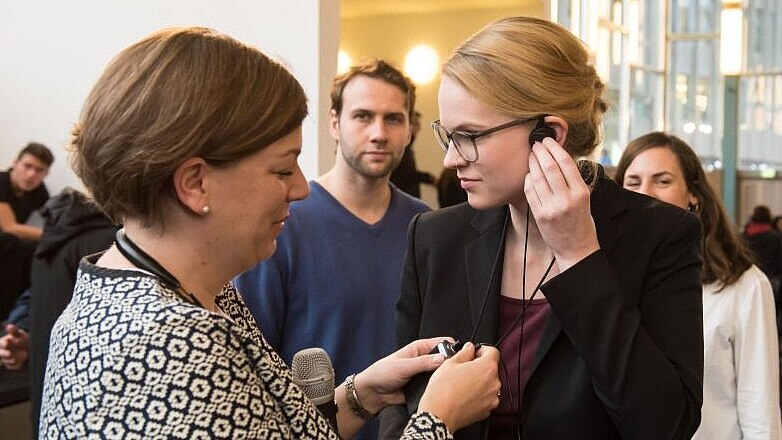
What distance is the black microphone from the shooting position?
1.60m

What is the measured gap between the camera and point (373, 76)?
122 inches

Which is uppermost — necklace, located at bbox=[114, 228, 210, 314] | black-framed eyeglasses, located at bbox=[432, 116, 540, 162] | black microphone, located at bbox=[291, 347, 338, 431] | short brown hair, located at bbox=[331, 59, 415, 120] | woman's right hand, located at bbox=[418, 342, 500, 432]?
short brown hair, located at bbox=[331, 59, 415, 120]

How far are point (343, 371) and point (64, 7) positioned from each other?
345cm

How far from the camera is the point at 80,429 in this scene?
3.62ft

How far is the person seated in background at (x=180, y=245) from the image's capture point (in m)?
1.09

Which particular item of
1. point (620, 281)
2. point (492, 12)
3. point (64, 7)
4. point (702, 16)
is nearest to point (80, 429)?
point (620, 281)

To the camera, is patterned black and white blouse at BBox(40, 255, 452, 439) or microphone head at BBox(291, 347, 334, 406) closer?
patterned black and white blouse at BBox(40, 255, 452, 439)

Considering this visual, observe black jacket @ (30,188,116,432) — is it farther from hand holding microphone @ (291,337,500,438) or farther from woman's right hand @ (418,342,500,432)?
woman's right hand @ (418,342,500,432)

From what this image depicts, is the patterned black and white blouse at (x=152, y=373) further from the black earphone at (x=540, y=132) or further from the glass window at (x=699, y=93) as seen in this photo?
the glass window at (x=699, y=93)

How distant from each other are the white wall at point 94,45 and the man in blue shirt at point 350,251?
2.56ft

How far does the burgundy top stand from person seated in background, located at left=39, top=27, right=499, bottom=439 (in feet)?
0.95

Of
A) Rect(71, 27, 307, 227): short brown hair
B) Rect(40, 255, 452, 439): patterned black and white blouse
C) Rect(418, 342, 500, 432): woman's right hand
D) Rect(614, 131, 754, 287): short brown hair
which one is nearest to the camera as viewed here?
Rect(40, 255, 452, 439): patterned black and white blouse

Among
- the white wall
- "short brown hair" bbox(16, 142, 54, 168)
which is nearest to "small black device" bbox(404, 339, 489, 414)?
the white wall

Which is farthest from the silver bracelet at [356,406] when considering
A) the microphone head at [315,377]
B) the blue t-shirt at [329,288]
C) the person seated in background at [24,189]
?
the person seated in background at [24,189]
